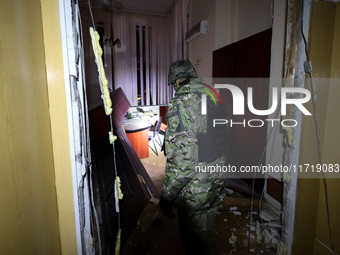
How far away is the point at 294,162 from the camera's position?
118 centimetres

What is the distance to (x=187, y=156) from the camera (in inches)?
47.8

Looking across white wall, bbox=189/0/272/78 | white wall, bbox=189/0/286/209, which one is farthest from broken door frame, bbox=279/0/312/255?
white wall, bbox=189/0/272/78

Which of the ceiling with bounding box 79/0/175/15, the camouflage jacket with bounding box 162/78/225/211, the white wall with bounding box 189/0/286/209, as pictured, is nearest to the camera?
the camouflage jacket with bounding box 162/78/225/211

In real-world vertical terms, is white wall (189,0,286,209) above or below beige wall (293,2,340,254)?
above

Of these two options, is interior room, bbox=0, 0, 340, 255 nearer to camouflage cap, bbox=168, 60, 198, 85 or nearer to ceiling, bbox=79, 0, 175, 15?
camouflage cap, bbox=168, 60, 198, 85

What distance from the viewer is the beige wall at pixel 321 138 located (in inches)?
42.7

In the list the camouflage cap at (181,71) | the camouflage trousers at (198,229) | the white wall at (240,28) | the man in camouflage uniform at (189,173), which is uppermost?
the white wall at (240,28)

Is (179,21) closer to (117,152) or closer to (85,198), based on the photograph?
(117,152)

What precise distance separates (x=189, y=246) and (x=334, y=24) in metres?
1.74

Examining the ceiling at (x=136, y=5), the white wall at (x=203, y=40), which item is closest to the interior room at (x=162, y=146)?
the white wall at (x=203, y=40)

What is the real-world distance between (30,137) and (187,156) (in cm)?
85

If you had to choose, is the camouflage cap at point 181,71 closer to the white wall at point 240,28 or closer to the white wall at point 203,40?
the white wall at point 240,28

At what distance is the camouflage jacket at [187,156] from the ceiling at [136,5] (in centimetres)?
447

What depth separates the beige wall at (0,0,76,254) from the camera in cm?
46
